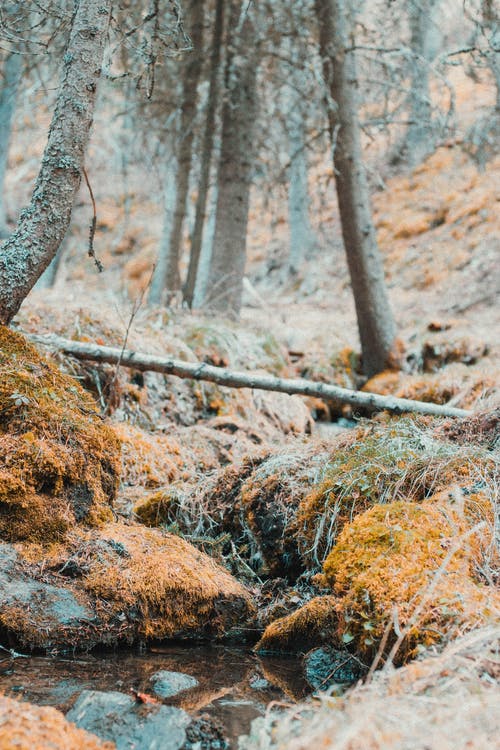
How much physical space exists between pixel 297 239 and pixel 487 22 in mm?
10057

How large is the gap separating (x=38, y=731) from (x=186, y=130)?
8998 mm

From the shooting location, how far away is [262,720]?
191 cm

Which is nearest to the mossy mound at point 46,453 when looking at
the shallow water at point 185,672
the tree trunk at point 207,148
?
the shallow water at point 185,672

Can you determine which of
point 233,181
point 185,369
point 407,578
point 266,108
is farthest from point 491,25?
point 407,578

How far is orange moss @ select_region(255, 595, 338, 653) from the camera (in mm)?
2756

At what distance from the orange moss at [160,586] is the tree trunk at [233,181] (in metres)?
6.37

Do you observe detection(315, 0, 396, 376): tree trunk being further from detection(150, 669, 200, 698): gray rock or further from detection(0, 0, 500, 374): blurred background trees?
detection(150, 669, 200, 698): gray rock

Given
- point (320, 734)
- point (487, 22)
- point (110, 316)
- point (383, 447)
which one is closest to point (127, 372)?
point (110, 316)

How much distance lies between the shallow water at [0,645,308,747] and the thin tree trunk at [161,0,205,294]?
22.5 feet

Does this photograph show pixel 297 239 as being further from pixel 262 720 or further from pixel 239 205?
pixel 262 720

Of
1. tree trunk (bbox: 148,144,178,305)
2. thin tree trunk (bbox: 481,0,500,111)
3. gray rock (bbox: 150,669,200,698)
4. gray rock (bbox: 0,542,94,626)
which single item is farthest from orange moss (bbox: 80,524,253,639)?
tree trunk (bbox: 148,144,178,305)

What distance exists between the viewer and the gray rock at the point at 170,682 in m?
2.32

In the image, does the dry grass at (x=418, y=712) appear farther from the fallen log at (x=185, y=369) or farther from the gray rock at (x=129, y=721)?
the fallen log at (x=185, y=369)

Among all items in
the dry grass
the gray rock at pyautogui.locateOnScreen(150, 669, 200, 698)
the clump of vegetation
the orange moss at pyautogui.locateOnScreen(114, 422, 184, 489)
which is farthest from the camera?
the orange moss at pyautogui.locateOnScreen(114, 422, 184, 489)
